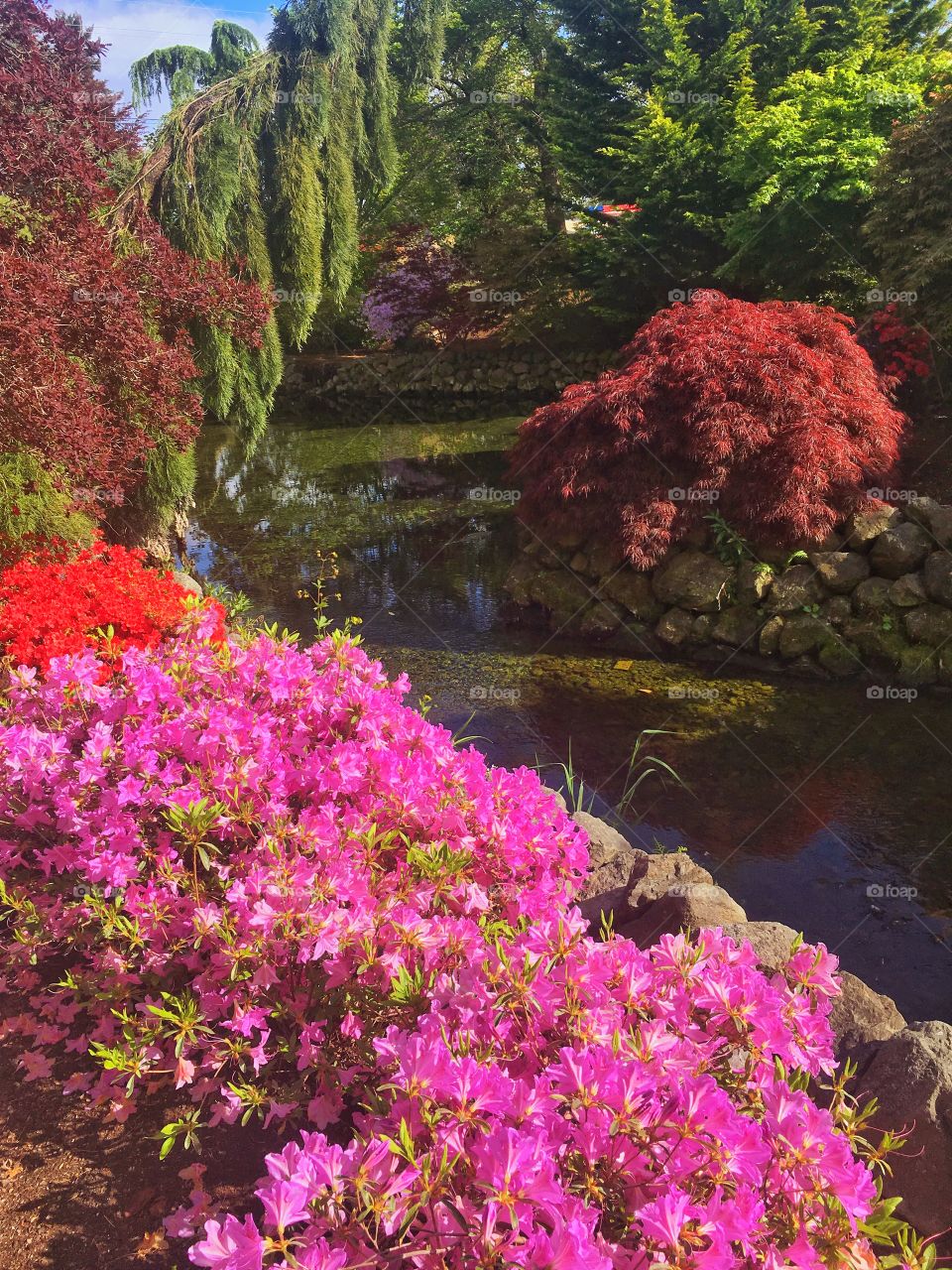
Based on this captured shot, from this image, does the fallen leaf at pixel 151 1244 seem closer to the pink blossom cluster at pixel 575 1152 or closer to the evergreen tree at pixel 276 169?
the pink blossom cluster at pixel 575 1152

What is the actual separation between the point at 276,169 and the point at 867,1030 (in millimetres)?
7621

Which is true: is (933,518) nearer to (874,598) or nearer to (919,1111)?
(874,598)

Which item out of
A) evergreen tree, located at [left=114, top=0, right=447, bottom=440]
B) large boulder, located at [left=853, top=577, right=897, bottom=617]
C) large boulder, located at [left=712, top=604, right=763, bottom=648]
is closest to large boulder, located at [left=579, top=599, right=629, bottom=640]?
large boulder, located at [left=712, top=604, right=763, bottom=648]

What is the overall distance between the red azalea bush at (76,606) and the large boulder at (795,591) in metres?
3.87

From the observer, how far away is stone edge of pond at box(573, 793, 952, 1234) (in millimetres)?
1662

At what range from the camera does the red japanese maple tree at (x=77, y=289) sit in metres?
4.27

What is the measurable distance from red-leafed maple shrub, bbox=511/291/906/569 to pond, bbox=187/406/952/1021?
1.13 meters

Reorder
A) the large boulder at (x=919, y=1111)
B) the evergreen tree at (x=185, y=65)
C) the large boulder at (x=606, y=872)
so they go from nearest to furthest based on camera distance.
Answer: the large boulder at (x=919, y=1111) → the large boulder at (x=606, y=872) → the evergreen tree at (x=185, y=65)

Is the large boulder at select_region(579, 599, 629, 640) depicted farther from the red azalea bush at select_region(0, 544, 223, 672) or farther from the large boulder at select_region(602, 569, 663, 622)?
the red azalea bush at select_region(0, 544, 223, 672)

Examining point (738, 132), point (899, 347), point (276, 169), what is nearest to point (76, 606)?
point (276, 169)

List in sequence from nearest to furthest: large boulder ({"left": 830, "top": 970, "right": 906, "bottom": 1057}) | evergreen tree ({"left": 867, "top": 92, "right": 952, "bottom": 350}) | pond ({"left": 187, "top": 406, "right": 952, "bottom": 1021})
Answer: large boulder ({"left": 830, "top": 970, "right": 906, "bottom": 1057}), pond ({"left": 187, "top": 406, "right": 952, "bottom": 1021}), evergreen tree ({"left": 867, "top": 92, "right": 952, "bottom": 350})

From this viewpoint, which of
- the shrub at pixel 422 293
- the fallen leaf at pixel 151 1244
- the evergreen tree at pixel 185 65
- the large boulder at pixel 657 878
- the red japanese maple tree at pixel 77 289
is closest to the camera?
the fallen leaf at pixel 151 1244

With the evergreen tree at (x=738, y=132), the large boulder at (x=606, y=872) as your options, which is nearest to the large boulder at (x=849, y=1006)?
the large boulder at (x=606, y=872)

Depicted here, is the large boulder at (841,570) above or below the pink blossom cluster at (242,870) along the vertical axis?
below
